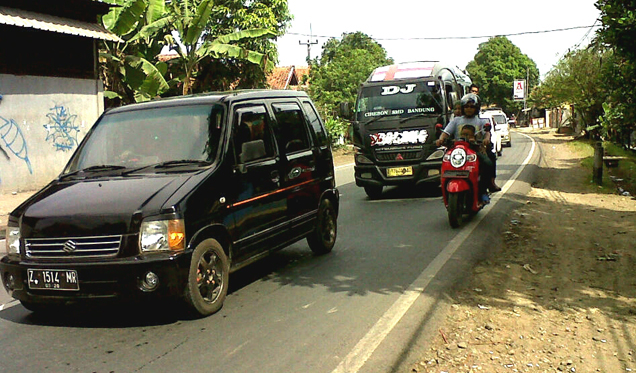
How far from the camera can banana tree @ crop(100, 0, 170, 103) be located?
799 inches

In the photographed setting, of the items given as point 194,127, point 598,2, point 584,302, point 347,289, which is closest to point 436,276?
point 347,289

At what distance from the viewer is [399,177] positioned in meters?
13.5

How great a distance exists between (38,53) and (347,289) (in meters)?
14.5

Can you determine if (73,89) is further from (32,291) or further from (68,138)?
(32,291)

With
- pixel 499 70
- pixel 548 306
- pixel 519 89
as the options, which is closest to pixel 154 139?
pixel 548 306

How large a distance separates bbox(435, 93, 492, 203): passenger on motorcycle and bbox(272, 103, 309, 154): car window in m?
3.24

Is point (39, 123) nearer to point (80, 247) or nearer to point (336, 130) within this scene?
point (80, 247)

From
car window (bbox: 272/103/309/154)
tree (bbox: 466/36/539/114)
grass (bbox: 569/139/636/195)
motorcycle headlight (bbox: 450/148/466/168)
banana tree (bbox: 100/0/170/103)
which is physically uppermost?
tree (bbox: 466/36/539/114)

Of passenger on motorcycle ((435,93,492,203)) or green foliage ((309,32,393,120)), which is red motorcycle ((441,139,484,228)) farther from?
green foliage ((309,32,393,120))

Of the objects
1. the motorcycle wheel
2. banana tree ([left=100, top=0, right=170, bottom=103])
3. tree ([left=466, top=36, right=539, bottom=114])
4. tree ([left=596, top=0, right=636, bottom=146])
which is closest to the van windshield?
tree ([left=596, top=0, right=636, bottom=146])

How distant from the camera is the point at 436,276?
7098mm

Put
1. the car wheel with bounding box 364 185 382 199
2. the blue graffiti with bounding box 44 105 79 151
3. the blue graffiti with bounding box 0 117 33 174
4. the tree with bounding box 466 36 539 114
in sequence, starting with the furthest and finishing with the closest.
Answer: the tree with bounding box 466 36 539 114, the blue graffiti with bounding box 44 105 79 151, the blue graffiti with bounding box 0 117 33 174, the car wheel with bounding box 364 185 382 199

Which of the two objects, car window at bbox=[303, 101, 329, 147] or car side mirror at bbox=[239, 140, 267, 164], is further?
car window at bbox=[303, 101, 329, 147]

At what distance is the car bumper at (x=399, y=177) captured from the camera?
13.4m
